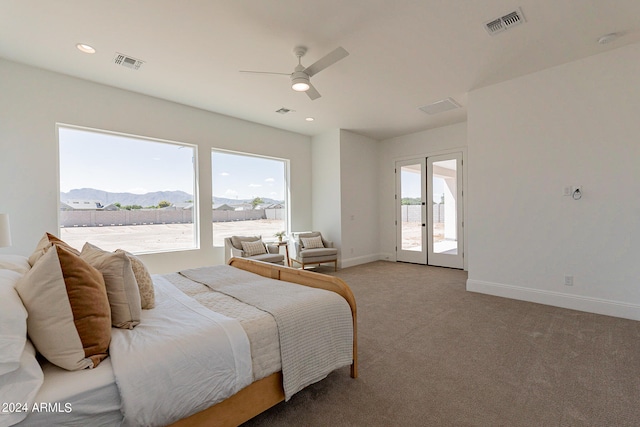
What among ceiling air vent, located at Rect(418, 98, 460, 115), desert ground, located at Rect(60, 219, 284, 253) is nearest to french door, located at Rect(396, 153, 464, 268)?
ceiling air vent, located at Rect(418, 98, 460, 115)

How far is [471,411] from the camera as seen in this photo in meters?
1.71

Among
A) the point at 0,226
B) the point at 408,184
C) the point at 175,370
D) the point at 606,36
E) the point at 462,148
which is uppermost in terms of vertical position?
the point at 606,36

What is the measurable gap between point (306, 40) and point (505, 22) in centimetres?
192

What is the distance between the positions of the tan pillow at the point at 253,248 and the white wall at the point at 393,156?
10.6 feet

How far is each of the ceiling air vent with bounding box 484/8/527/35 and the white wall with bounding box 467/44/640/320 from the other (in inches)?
53.2

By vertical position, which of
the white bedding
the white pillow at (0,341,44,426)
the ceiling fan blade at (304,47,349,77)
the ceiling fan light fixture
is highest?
the ceiling fan blade at (304,47,349,77)

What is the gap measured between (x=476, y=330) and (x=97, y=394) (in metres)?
3.06

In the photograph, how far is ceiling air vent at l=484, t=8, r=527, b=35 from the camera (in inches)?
101

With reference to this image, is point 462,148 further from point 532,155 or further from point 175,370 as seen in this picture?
point 175,370

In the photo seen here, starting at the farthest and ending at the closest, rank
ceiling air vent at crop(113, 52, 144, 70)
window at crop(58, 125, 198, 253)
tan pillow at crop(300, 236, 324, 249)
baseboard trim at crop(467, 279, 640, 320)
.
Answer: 1. tan pillow at crop(300, 236, 324, 249)
2. window at crop(58, 125, 198, 253)
3. ceiling air vent at crop(113, 52, 144, 70)
4. baseboard trim at crop(467, 279, 640, 320)

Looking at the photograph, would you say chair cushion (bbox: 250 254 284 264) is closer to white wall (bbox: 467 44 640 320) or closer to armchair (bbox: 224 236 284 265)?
armchair (bbox: 224 236 284 265)

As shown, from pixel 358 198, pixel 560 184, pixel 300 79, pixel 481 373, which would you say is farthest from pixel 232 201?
pixel 560 184

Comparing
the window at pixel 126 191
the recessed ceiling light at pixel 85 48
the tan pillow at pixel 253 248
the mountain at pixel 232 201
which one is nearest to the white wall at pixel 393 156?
the mountain at pixel 232 201

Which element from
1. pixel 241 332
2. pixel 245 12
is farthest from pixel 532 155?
pixel 241 332
